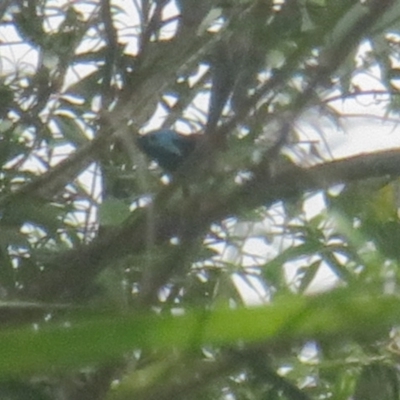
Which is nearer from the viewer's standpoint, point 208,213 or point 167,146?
point 208,213

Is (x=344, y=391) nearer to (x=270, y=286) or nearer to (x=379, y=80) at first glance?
(x=270, y=286)

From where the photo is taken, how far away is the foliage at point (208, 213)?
0.38ft

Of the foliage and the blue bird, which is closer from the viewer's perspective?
the foliage

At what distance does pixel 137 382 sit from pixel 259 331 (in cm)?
13

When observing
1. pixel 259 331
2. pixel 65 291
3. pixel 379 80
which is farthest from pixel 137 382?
pixel 379 80

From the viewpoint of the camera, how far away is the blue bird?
0.60 meters

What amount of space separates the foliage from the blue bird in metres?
0.01

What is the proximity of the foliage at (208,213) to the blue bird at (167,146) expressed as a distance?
0.05ft

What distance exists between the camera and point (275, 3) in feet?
1.91

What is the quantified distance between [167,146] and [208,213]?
0.25 meters

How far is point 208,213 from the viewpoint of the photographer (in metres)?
0.38

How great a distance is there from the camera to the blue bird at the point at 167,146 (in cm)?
60

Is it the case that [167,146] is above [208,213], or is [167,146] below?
above

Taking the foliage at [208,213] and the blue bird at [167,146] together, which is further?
the blue bird at [167,146]
